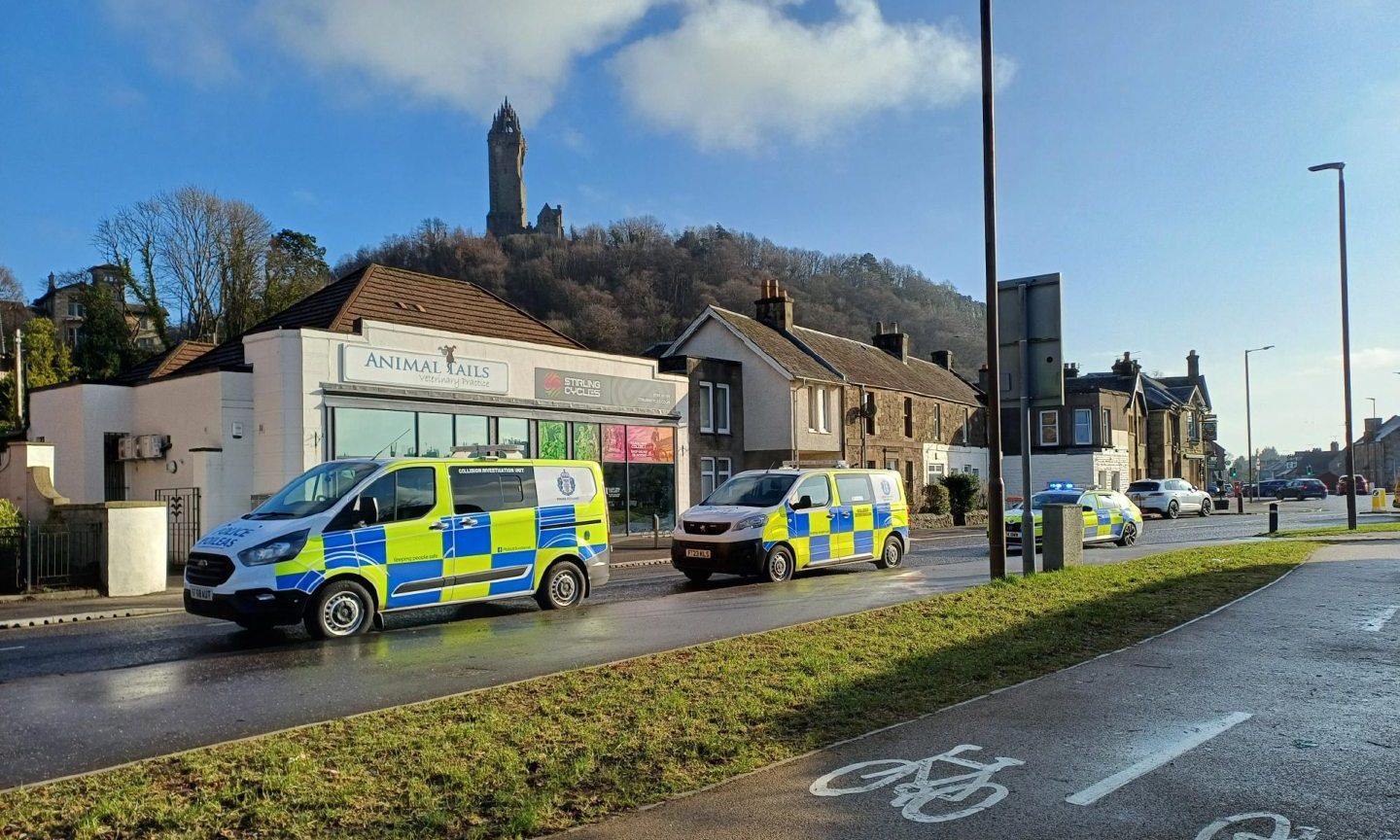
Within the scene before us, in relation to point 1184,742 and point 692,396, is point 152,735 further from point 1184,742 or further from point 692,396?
point 692,396

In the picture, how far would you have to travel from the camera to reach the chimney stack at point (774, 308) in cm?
4159

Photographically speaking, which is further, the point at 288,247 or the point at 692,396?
the point at 288,247

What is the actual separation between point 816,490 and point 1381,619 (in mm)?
8658

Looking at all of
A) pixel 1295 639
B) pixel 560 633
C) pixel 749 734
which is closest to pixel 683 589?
pixel 560 633

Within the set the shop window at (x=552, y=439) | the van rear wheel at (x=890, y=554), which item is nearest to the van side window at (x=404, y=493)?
the van rear wheel at (x=890, y=554)

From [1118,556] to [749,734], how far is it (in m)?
16.8

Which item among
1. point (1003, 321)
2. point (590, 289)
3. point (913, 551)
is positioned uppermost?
point (590, 289)

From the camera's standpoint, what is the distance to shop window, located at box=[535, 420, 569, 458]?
26406 millimetres

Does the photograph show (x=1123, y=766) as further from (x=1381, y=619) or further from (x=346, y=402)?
(x=346, y=402)

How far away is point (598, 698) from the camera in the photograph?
7.18 m

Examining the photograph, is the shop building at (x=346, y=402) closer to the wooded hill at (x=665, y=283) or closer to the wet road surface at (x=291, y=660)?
the wet road surface at (x=291, y=660)

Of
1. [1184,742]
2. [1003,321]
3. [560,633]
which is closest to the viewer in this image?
[1184,742]

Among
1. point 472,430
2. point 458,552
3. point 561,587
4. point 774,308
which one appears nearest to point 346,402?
point 472,430

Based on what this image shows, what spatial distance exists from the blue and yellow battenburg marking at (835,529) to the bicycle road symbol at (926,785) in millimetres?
10860
